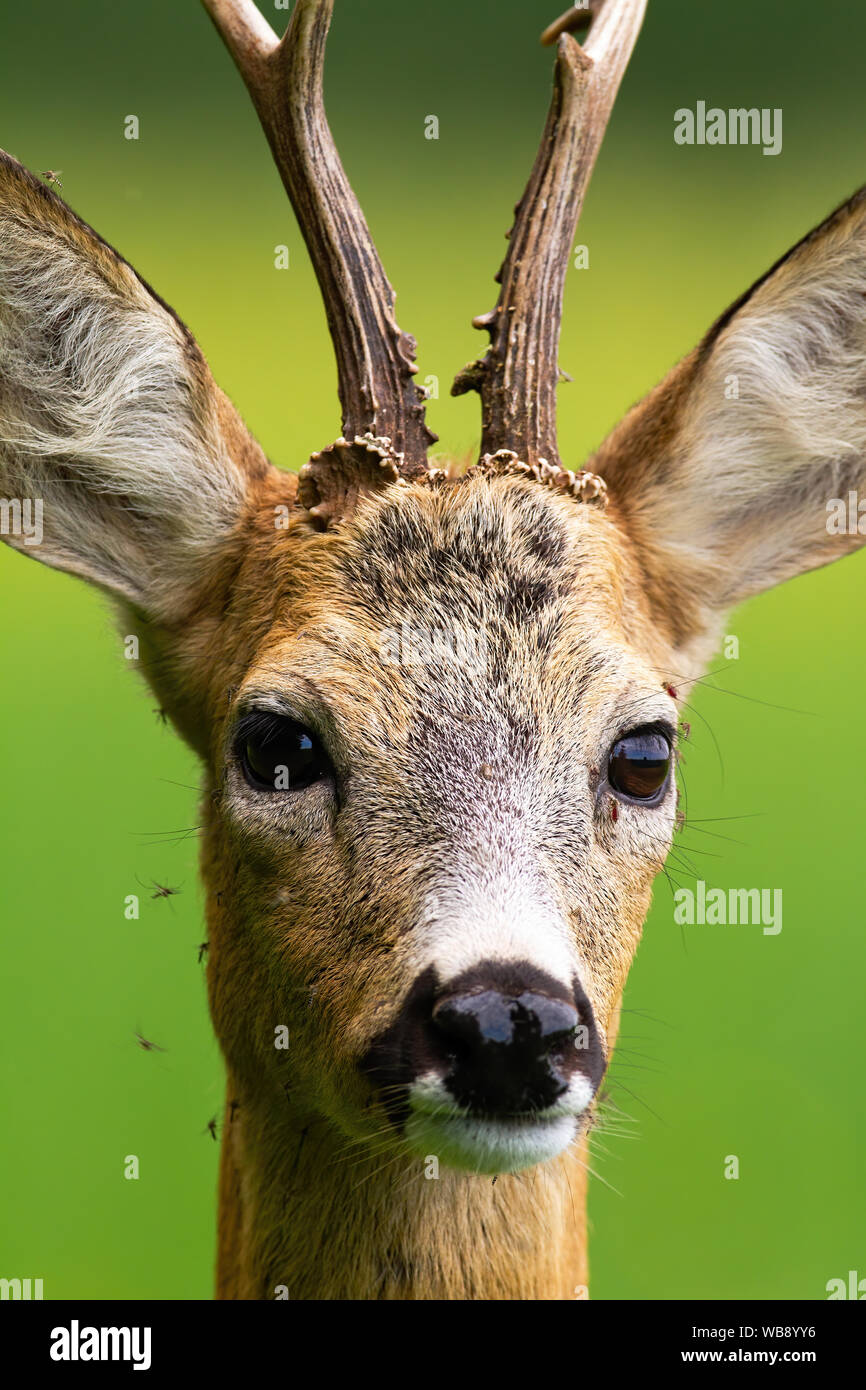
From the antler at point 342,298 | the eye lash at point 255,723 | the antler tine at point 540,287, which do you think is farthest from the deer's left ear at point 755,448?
the eye lash at point 255,723

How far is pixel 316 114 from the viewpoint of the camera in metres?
3.29

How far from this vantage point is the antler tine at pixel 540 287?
3236mm

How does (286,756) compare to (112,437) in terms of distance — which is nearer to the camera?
(286,756)

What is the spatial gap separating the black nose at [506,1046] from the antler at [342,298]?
4.16 ft

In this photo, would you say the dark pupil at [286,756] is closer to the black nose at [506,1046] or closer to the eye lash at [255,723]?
the eye lash at [255,723]

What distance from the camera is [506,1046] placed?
2.37 metres

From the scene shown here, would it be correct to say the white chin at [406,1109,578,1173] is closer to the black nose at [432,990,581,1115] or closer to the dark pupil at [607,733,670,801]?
the black nose at [432,990,581,1115]

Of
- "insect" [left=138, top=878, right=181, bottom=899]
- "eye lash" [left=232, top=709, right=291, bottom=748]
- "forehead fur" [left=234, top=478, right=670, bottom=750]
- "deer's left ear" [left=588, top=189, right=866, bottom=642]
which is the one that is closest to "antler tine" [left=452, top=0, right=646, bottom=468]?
"forehead fur" [left=234, top=478, right=670, bottom=750]

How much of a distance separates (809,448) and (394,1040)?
1977 mm

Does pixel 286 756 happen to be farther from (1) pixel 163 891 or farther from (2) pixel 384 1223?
(2) pixel 384 1223

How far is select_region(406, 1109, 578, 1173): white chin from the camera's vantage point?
2.47m

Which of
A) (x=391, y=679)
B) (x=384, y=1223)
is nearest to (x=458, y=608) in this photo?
(x=391, y=679)

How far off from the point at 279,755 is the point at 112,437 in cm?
101
